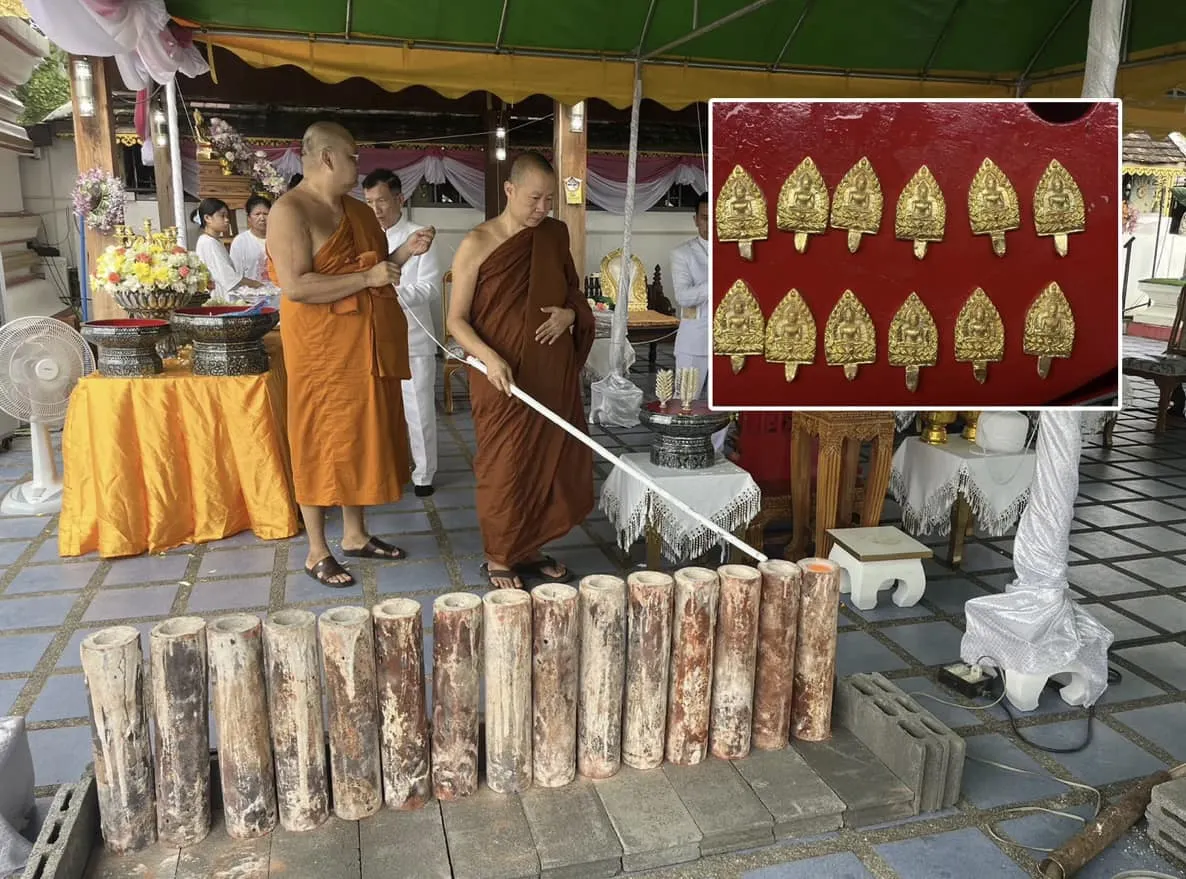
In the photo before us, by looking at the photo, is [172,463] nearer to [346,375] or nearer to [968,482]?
[346,375]

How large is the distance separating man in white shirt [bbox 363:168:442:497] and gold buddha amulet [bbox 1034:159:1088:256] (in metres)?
2.94

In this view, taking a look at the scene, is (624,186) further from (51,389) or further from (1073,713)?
(1073,713)

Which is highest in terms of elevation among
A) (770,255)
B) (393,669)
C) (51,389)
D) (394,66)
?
(394,66)

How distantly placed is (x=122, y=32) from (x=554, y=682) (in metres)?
3.73

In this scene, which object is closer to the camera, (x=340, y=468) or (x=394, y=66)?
(x=340, y=468)

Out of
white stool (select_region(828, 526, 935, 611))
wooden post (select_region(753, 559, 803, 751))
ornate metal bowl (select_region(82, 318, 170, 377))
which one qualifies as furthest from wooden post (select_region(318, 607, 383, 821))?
ornate metal bowl (select_region(82, 318, 170, 377))

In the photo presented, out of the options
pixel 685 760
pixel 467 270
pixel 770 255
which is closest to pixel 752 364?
pixel 770 255

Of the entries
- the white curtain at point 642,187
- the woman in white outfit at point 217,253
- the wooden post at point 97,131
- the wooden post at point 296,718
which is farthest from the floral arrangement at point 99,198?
the white curtain at point 642,187

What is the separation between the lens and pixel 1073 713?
2.68m

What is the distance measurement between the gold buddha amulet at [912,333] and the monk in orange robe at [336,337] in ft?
6.41

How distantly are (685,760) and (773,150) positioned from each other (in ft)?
5.02

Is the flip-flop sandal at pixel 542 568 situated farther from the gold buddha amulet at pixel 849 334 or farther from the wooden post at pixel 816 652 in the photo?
the gold buddha amulet at pixel 849 334

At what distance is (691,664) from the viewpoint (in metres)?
2.20

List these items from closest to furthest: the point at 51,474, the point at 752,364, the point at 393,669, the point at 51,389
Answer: the point at 393,669 < the point at 752,364 < the point at 51,389 < the point at 51,474
